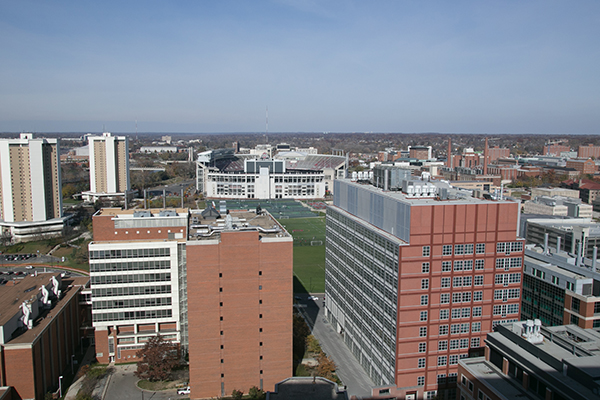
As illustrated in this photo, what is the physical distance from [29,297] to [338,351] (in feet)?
78.7

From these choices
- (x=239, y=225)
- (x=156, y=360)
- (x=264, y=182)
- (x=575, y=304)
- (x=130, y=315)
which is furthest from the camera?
(x=264, y=182)

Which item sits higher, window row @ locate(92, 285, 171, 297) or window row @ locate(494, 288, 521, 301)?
window row @ locate(494, 288, 521, 301)

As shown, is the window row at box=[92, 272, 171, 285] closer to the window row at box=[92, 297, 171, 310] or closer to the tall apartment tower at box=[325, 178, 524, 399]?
the window row at box=[92, 297, 171, 310]

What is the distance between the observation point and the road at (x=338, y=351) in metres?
31.7

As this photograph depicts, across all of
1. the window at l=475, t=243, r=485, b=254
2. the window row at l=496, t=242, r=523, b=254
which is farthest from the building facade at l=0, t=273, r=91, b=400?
the window row at l=496, t=242, r=523, b=254

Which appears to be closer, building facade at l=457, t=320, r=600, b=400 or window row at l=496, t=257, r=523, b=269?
building facade at l=457, t=320, r=600, b=400

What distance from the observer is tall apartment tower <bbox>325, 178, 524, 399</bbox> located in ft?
91.1

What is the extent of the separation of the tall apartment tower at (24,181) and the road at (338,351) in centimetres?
5326

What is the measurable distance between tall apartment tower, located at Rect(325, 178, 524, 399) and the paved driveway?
1437 centimetres

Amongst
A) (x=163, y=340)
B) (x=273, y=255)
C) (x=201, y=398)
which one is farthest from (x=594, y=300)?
(x=163, y=340)

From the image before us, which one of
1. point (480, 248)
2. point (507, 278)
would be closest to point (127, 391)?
point (480, 248)

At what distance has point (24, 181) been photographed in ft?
252

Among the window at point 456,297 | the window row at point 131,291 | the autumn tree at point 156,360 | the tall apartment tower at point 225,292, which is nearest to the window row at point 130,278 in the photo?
the tall apartment tower at point 225,292

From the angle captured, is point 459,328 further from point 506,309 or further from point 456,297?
point 506,309
